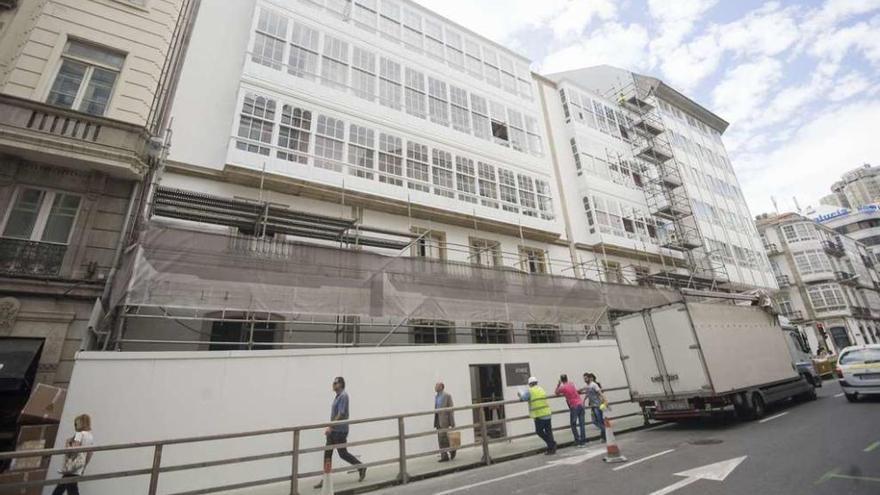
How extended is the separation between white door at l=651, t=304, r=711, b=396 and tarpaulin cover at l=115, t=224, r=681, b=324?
3732mm

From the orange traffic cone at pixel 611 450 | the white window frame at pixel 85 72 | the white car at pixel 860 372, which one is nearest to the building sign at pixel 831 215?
the white car at pixel 860 372

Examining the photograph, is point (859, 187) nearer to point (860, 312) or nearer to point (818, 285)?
point (860, 312)

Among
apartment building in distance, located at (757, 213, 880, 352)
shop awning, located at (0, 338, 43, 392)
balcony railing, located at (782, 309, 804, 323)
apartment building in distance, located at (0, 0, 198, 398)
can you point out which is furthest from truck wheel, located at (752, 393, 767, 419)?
balcony railing, located at (782, 309, 804, 323)

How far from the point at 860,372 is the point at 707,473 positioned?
32.9 feet

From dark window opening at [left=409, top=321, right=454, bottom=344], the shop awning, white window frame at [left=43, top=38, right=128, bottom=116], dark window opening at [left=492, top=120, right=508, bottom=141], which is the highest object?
dark window opening at [left=492, top=120, right=508, bottom=141]

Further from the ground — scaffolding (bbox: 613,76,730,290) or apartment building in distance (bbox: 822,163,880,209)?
apartment building in distance (bbox: 822,163,880,209)

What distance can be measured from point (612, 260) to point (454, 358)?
44.4ft

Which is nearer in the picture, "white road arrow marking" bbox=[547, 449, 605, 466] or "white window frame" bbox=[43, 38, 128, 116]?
"white road arrow marking" bbox=[547, 449, 605, 466]

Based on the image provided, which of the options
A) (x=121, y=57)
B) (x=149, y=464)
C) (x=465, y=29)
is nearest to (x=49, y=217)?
(x=121, y=57)

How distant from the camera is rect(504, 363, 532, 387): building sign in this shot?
12.2m

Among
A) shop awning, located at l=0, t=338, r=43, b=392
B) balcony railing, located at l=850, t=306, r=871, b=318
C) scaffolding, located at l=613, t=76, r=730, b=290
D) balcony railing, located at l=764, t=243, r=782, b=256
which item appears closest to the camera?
shop awning, located at l=0, t=338, r=43, b=392

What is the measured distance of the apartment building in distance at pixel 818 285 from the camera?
38531mm

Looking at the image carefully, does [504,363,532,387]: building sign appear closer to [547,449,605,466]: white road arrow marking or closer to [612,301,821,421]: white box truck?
[612,301,821,421]: white box truck

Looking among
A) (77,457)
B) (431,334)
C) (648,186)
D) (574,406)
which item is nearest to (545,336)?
(431,334)
